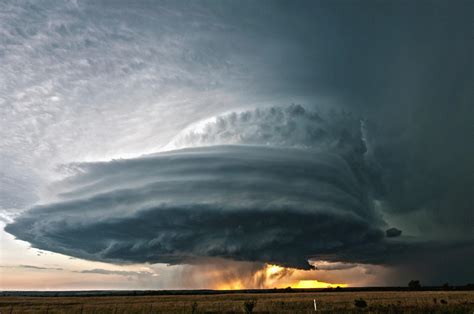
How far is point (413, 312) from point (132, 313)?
90.8 ft

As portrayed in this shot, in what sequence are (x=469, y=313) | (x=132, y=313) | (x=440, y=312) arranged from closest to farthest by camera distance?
(x=469, y=313), (x=440, y=312), (x=132, y=313)

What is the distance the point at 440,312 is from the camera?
123ft

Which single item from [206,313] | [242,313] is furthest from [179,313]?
[242,313]

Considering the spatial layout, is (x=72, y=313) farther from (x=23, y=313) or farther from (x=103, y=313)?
(x=23, y=313)

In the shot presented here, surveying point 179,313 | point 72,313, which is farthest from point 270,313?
point 72,313

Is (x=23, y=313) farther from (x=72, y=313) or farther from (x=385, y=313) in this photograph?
(x=385, y=313)

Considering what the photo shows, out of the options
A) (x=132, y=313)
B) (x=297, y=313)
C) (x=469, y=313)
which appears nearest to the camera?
(x=469, y=313)

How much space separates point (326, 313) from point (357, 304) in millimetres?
12894

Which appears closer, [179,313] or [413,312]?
[413,312]

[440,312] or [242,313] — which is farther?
[242,313]

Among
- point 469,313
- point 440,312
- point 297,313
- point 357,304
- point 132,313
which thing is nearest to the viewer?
point 469,313

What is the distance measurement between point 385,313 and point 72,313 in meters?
31.5

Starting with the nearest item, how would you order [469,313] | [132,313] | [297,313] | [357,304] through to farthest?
[469,313]
[297,313]
[132,313]
[357,304]

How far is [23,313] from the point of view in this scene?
48469 mm
